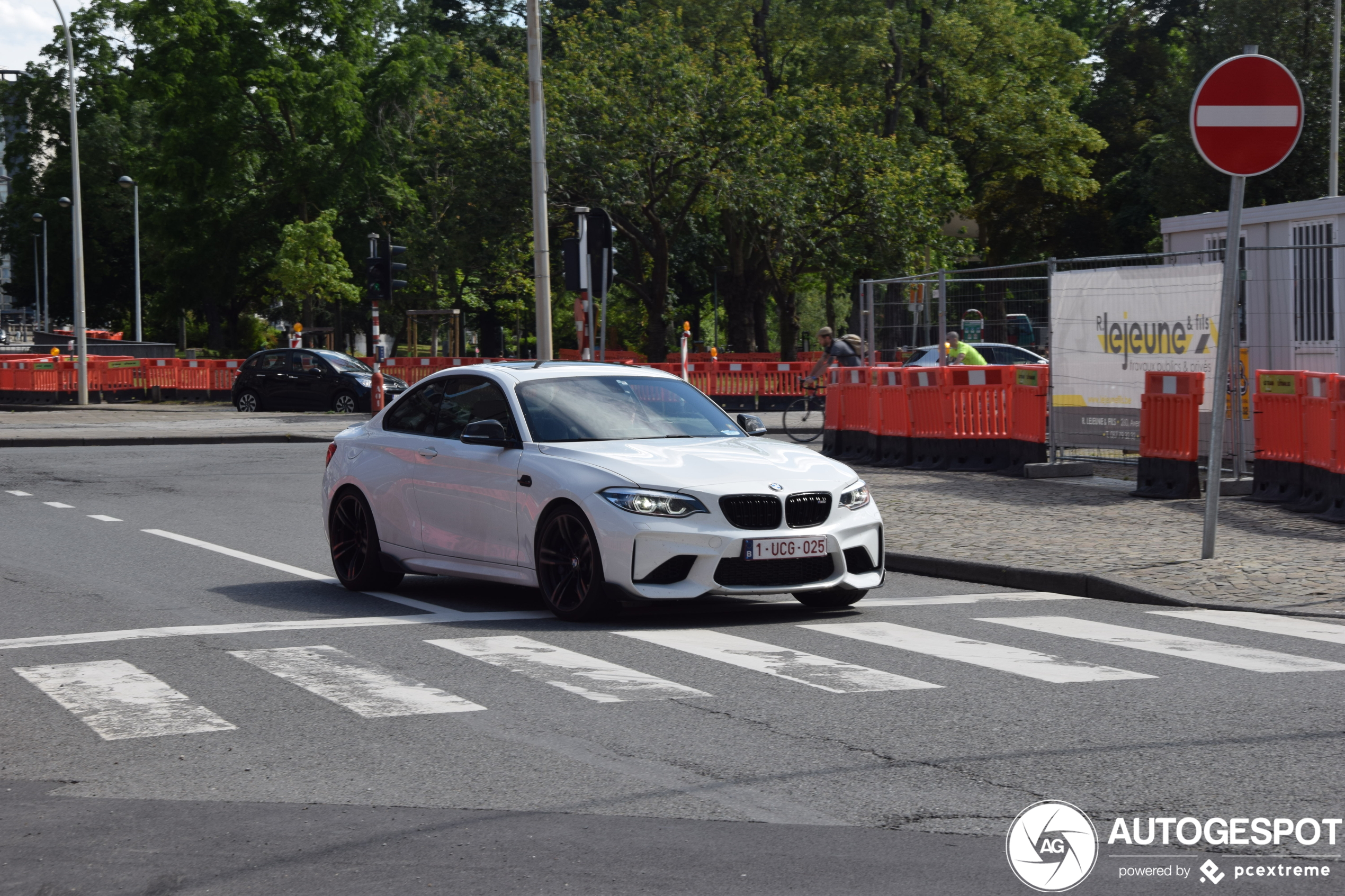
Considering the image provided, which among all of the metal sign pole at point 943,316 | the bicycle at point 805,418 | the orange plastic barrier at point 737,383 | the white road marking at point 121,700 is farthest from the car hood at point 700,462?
the orange plastic barrier at point 737,383

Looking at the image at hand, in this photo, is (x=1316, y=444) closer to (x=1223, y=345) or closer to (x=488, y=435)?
(x=1223, y=345)

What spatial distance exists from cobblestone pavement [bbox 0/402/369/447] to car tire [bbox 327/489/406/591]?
18.1m

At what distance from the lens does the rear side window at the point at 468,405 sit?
10.1 m

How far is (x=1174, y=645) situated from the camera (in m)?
8.38

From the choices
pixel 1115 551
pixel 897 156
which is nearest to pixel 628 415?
pixel 1115 551

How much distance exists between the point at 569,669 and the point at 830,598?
2476 millimetres

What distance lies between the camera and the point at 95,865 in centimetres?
470

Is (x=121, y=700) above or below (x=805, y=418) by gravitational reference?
below

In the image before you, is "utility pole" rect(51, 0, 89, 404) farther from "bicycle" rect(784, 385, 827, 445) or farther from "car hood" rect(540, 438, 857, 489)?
"car hood" rect(540, 438, 857, 489)

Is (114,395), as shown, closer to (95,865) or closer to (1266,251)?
(1266,251)

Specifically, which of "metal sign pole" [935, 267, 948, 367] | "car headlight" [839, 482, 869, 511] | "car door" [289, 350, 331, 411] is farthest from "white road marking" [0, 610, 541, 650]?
"car door" [289, 350, 331, 411]

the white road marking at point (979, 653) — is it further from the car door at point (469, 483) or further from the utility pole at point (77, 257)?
the utility pole at point (77, 257)

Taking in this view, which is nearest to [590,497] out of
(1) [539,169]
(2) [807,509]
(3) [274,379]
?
(2) [807,509]

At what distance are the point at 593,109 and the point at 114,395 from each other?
15.1m
